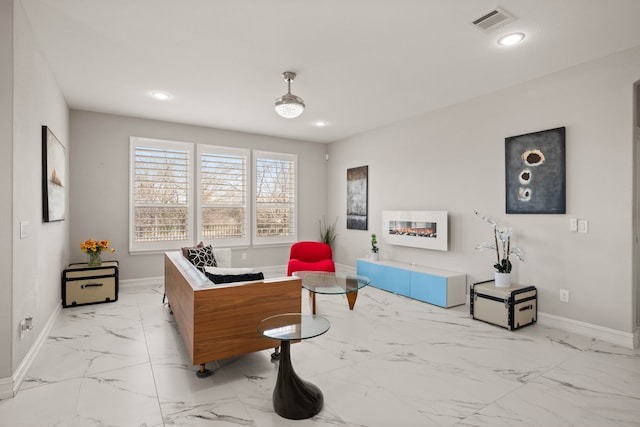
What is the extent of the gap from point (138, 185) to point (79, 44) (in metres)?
2.55

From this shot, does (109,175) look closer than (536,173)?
No

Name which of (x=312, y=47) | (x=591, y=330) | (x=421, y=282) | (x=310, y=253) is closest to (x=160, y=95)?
(x=312, y=47)

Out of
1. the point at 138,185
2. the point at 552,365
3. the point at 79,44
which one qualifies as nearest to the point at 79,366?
the point at 79,44

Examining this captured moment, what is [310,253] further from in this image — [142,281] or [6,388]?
[6,388]

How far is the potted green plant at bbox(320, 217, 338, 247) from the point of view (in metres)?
6.71

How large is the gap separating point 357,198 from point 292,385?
4455 millimetres

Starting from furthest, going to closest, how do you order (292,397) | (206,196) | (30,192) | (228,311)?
(206,196)
(30,192)
(228,311)
(292,397)

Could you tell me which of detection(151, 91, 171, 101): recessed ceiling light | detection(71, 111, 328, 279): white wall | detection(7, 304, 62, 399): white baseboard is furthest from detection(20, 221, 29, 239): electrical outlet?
detection(71, 111, 328, 279): white wall

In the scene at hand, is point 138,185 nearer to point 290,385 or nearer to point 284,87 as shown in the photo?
point 284,87

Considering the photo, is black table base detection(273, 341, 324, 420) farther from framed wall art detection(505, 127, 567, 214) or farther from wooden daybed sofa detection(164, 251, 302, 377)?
framed wall art detection(505, 127, 567, 214)

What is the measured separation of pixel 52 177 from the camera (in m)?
3.27

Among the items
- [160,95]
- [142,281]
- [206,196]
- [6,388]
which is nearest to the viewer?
[6,388]

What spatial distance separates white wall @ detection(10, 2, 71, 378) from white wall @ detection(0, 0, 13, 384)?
1.5 inches

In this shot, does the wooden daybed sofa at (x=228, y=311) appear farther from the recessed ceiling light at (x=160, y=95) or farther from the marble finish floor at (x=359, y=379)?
the recessed ceiling light at (x=160, y=95)
